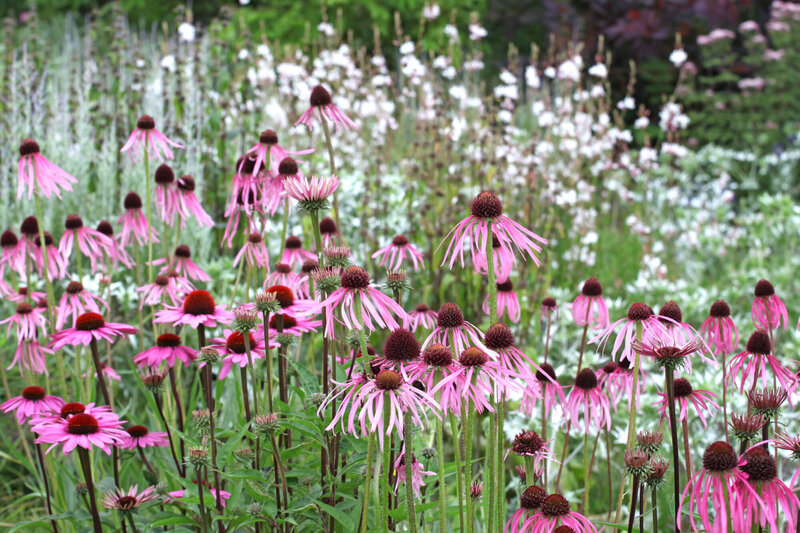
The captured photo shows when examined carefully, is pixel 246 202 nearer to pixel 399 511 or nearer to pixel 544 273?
pixel 399 511

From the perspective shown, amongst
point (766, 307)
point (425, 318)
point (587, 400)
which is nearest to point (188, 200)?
point (425, 318)

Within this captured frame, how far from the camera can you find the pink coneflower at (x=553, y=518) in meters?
1.10

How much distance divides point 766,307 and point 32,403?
1.58 m

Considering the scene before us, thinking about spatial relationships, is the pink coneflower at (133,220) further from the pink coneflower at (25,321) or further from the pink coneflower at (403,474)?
the pink coneflower at (403,474)

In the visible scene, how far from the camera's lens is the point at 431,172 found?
3.99 meters

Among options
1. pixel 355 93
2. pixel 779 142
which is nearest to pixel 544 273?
pixel 355 93

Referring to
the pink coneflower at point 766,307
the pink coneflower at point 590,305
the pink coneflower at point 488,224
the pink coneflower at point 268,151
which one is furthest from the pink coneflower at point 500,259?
the pink coneflower at point 268,151

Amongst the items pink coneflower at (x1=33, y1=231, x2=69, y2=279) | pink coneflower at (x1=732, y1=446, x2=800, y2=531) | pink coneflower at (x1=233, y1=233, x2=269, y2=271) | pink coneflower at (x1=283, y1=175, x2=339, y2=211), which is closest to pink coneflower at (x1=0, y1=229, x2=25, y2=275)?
pink coneflower at (x1=33, y1=231, x2=69, y2=279)

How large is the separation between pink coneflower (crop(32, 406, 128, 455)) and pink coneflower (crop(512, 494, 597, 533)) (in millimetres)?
757

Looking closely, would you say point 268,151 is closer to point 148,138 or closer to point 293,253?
point 293,253

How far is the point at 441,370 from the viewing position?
1.09m

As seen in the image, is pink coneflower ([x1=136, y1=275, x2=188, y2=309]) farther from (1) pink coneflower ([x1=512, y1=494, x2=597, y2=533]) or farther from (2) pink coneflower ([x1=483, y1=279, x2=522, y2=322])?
(1) pink coneflower ([x1=512, y1=494, x2=597, y2=533])

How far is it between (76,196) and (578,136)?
2923mm

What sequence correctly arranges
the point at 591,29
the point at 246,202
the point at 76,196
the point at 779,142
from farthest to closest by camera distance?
the point at 591,29
the point at 779,142
the point at 76,196
the point at 246,202
